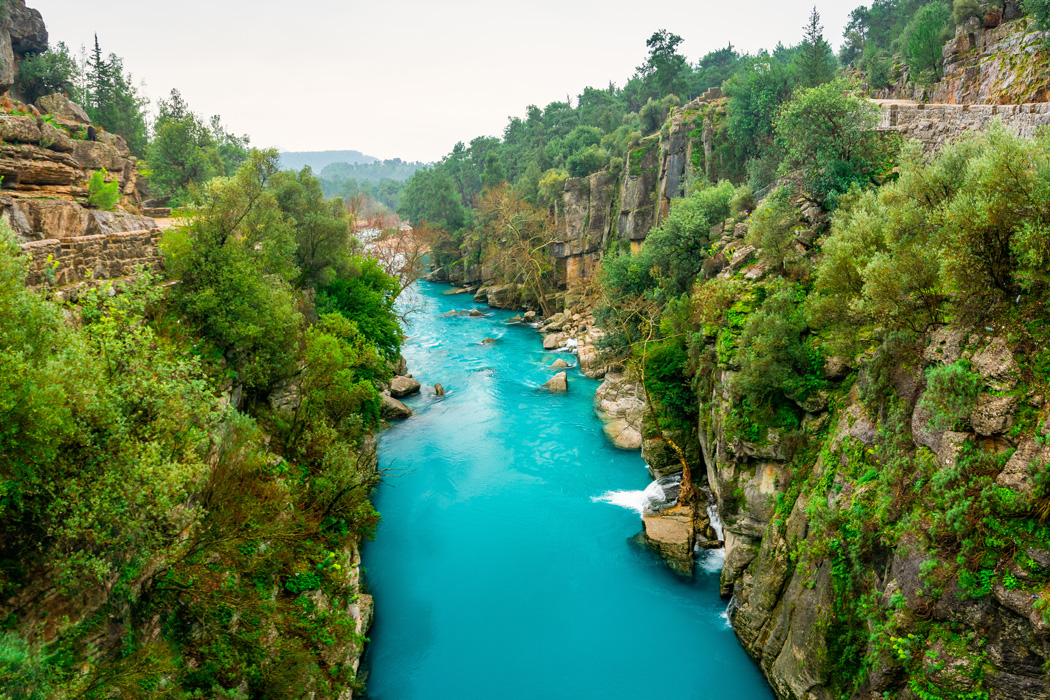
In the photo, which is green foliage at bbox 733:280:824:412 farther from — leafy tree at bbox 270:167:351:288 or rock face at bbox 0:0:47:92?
rock face at bbox 0:0:47:92

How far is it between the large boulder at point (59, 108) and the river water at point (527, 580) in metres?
24.4

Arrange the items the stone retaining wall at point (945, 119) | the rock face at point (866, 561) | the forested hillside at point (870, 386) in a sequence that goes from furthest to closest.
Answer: the stone retaining wall at point (945, 119), the forested hillside at point (870, 386), the rock face at point (866, 561)

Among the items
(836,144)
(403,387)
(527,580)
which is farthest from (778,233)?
(403,387)

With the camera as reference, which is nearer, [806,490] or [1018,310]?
[1018,310]

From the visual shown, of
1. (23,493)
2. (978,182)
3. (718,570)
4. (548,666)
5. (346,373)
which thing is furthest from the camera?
(346,373)

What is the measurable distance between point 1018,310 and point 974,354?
1.04 metres

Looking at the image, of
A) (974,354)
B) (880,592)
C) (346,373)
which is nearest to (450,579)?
(346,373)

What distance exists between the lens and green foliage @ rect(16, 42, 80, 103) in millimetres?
32031

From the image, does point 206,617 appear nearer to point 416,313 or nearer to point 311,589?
point 311,589

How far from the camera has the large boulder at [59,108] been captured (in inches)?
1130

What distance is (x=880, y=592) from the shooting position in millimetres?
11023

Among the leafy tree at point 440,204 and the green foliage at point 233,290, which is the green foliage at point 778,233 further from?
the leafy tree at point 440,204

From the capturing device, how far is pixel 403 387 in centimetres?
3438

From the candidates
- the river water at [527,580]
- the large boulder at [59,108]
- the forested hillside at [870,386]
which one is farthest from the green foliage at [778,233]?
the large boulder at [59,108]
